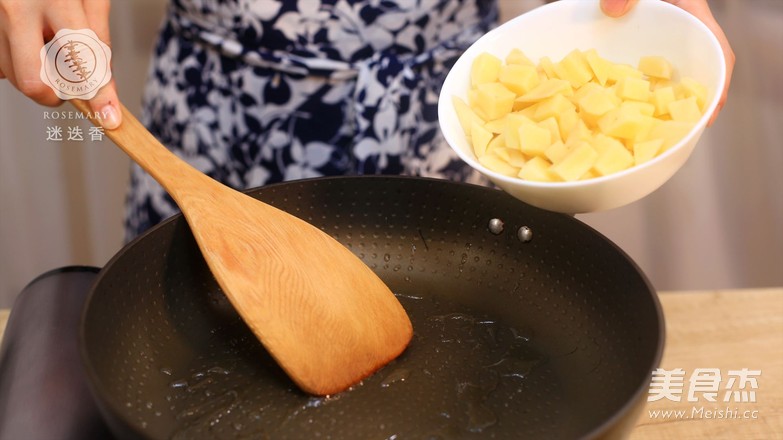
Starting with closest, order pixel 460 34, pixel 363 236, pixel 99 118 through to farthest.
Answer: pixel 99 118 < pixel 363 236 < pixel 460 34

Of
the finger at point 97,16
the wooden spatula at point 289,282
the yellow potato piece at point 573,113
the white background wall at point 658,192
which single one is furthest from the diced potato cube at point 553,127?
the white background wall at point 658,192

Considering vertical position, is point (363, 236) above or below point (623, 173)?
below

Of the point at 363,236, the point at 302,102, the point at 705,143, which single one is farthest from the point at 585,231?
the point at 705,143

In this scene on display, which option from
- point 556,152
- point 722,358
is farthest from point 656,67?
point 722,358

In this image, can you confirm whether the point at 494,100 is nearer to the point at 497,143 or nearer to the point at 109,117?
the point at 497,143

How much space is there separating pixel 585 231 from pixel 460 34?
34cm

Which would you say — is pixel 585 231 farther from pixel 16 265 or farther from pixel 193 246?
pixel 16 265

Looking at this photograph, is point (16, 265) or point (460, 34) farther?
point (16, 265)

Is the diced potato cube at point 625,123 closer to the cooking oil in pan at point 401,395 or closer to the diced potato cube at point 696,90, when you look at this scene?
the diced potato cube at point 696,90

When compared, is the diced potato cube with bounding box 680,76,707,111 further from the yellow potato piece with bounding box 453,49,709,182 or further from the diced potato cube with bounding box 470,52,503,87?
the diced potato cube with bounding box 470,52,503,87

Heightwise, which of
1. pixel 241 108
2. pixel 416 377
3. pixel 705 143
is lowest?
pixel 705 143

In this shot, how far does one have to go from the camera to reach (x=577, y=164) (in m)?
0.61

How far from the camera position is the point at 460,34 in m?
0.95

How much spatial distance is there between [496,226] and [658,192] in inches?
37.0
